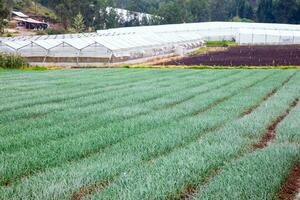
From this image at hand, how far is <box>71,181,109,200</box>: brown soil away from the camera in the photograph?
5739 mm

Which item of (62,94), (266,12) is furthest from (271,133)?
(266,12)

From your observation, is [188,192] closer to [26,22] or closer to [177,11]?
[26,22]

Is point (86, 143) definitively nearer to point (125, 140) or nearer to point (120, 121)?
point (125, 140)

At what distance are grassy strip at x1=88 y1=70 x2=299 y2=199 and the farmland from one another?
16 mm

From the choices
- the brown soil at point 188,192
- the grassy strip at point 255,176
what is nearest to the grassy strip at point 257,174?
the grassy strip at point 255,176

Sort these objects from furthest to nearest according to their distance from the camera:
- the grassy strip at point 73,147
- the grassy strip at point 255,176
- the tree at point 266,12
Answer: the tree at point 266,12
the grassy strip at point 73,147
the grassy strip at point 255,176

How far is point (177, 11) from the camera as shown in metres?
100

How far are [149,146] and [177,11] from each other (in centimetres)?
9478

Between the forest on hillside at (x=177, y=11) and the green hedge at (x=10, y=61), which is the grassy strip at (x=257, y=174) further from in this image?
the forest on hillside at (x=177, y=11)

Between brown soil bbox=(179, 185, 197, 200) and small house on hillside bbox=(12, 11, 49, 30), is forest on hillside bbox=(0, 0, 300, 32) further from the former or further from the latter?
brown soil bbox=(179, 185, 197, 200)

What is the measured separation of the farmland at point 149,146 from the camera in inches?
235

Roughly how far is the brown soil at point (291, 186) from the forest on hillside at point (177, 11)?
6804cm

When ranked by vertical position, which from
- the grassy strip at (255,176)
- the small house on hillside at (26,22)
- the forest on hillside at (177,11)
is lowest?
the grassy strip at (255,176)

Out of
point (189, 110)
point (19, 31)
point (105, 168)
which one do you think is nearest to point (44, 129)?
point (105, 168)
